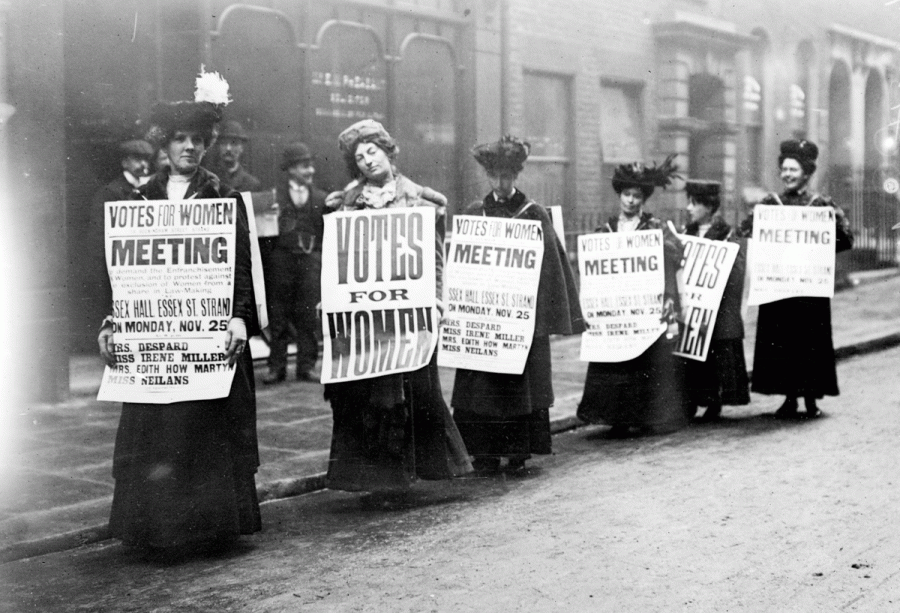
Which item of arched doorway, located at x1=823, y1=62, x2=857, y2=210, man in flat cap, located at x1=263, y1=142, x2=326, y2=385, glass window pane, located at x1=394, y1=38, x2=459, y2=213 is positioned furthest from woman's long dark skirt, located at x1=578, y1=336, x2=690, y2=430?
arched doorway, located at x1=823, y1=62, x2=857, y2=210

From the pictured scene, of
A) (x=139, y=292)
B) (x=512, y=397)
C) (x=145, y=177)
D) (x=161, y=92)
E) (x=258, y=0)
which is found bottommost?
(x=512, y=397)

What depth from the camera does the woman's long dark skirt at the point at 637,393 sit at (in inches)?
337

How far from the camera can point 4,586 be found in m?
5.18

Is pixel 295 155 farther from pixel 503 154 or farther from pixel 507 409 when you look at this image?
pixel 507 409

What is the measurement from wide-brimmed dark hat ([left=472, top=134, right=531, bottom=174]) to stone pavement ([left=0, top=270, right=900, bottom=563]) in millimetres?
2006

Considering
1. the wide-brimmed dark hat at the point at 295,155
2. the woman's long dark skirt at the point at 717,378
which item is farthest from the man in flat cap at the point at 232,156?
the woman's long dark skirt at the point at 717,378

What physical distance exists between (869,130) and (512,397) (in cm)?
1888

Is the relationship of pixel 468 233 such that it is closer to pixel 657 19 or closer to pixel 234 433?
pixel 234 433

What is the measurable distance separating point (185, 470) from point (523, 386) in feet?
8.17

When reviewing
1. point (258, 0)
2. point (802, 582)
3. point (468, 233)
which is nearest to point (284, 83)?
point (258, 0)

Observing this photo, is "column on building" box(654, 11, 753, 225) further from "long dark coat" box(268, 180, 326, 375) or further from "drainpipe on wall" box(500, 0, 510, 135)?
"long dark coat" box(268, 180, 326, 375)

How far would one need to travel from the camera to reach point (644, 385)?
28.2ft

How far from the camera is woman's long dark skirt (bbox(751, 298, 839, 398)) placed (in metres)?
9.19

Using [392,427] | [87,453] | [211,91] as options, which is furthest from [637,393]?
[211,91]
